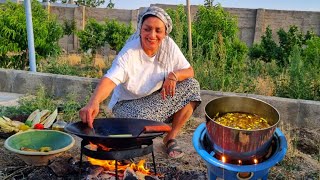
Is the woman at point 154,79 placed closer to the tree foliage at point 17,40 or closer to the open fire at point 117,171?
the open fire at point 117,171

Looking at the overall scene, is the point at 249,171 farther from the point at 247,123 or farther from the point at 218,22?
the point at 218,22

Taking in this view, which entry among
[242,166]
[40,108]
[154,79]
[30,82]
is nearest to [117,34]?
[30,82]

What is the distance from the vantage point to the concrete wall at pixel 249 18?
15719 mm

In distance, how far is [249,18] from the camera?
16562mm

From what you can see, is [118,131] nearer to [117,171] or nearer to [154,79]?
[117,171]

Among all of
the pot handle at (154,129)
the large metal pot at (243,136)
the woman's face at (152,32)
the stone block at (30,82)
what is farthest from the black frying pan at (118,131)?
the stone block at (30,82)

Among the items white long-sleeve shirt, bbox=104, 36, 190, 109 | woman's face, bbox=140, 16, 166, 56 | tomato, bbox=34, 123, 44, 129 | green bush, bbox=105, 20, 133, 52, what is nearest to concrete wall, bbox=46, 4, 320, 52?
green bush, bbox=105, 20, 133, 52

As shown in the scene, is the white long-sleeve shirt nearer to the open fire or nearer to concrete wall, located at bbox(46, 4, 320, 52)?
the open fire

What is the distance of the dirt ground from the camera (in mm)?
3154

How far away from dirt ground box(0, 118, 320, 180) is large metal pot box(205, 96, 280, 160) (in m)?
0.76

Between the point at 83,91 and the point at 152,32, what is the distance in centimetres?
228

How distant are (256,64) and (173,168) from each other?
3985mm

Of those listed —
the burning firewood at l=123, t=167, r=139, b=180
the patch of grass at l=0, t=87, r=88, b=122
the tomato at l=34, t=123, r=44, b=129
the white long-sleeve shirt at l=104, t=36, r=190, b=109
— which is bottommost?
the patch of grass at l=0, t=87, r=88, b=122

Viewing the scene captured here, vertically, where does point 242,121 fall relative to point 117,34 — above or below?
above
